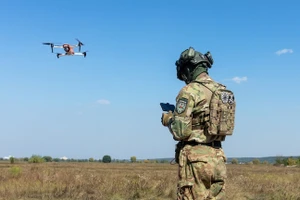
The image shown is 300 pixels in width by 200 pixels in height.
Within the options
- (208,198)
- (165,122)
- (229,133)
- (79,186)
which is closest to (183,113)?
(165,122)

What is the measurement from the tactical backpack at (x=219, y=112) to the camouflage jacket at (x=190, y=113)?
0.07 metres

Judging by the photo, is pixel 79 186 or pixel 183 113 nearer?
pixel 183 113

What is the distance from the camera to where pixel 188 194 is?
4684 mm

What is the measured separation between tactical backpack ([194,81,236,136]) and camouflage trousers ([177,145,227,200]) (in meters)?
0.25

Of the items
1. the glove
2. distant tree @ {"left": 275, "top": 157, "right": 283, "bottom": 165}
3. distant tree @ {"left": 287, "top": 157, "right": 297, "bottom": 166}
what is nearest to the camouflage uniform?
the glove

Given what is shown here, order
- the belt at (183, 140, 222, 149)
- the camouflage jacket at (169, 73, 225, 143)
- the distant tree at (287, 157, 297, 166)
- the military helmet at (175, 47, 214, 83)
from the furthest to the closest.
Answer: the distant tree at (287, 157, 297, 166), the military helmet at (175, 47, 214, 83), the belt at (183, 140, 222, 149), the camouflage jacket at (169, 73, 225, 143)

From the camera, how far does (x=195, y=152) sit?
4.69 metres

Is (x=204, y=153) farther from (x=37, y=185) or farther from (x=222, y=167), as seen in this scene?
(x=37, y=185)

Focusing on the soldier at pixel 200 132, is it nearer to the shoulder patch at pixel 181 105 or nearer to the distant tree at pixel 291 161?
the shoulder patch at pixel 181 105

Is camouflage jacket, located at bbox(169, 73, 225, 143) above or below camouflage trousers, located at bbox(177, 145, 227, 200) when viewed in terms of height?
above

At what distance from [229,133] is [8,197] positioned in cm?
847

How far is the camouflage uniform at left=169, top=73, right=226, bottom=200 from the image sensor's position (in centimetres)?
464

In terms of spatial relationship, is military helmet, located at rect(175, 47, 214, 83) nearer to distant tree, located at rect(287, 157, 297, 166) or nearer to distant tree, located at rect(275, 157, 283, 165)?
distant tree, located at rect(287, 157, 297, 166)

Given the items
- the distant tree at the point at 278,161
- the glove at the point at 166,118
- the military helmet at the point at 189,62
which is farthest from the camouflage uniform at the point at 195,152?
the distant tree at the point at 278,161
